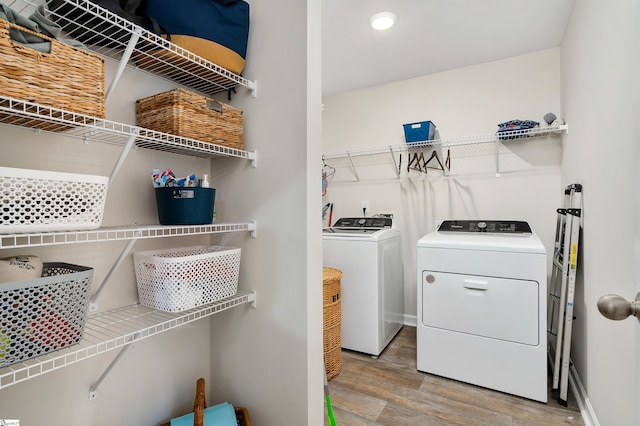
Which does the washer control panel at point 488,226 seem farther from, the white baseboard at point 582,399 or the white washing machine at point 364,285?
the white baseboard at point 582,399

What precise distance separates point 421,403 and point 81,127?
6.99ft

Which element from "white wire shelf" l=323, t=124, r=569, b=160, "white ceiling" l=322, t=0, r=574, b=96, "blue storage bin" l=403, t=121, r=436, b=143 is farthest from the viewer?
"blue storage bin" l=403, t=121, r=436, b=143

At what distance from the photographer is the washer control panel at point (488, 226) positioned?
2396 mm

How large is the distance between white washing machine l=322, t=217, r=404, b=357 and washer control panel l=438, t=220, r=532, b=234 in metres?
0.50

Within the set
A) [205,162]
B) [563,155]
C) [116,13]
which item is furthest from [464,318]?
[116,13]

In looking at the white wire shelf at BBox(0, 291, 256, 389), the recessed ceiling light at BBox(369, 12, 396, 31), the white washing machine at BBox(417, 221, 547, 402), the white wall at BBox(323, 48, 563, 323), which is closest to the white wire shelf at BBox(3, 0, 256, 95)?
the white wire shelf at BBox(0, 291, 256, 389)

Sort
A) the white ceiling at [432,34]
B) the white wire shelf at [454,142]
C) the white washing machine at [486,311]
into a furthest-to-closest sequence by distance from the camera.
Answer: the white wire shelf at [454,142]
the white ceiling at [432,34]
the white washing machine at [486,311]

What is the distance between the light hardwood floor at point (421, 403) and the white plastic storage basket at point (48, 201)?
1.61 metres

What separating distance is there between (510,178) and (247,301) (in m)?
2.38

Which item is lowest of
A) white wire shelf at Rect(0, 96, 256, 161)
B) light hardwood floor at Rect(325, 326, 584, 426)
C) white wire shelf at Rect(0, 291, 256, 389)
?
light hardwood floor at Rect(325, 326, 584, 426)

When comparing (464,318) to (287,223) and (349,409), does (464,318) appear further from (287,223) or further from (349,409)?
(287,223)

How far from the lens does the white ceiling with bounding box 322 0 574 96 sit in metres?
2.01

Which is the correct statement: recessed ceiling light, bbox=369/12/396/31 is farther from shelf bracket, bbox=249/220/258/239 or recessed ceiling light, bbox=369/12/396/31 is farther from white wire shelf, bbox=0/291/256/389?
white wire shelf, bbox=0/291/256/389

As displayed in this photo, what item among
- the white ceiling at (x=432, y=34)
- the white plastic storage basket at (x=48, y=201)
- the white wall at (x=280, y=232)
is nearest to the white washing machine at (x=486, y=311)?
the white wall at (x=280, y=232)
